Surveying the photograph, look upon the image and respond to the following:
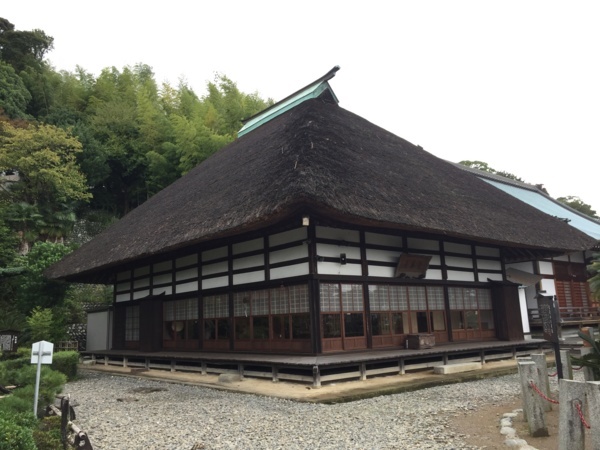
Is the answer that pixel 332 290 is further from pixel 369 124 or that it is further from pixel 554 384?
pixel 369 124

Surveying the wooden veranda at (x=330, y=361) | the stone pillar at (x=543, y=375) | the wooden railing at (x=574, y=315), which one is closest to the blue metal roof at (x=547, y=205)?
the wooden railing at (x=574, y=315)

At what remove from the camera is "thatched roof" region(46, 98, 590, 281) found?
880cm

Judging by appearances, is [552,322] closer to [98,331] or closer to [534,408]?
[534,408]

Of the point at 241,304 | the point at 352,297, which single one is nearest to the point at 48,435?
the point at 241,304

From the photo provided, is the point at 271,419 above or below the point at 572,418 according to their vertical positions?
below

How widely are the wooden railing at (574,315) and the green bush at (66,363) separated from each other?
14896 millimetres

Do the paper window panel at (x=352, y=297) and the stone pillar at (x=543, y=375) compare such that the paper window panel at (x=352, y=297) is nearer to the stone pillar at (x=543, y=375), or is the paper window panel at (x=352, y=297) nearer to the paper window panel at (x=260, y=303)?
the paper window panel at (x=260, y=303)

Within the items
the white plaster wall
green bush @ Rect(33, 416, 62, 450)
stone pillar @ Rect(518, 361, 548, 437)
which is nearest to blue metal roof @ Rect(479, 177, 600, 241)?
the white plaster wall

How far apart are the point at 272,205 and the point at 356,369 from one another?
12.0 feet

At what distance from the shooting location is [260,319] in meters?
10.4

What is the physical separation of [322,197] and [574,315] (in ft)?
47.0

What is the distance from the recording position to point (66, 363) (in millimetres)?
10672

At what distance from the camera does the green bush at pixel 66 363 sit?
1046 centimetres

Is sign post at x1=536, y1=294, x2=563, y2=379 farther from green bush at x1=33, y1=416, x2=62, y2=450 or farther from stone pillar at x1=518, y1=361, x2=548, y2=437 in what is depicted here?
green bush at x1=33, y1=416, x2=62, y2=450
